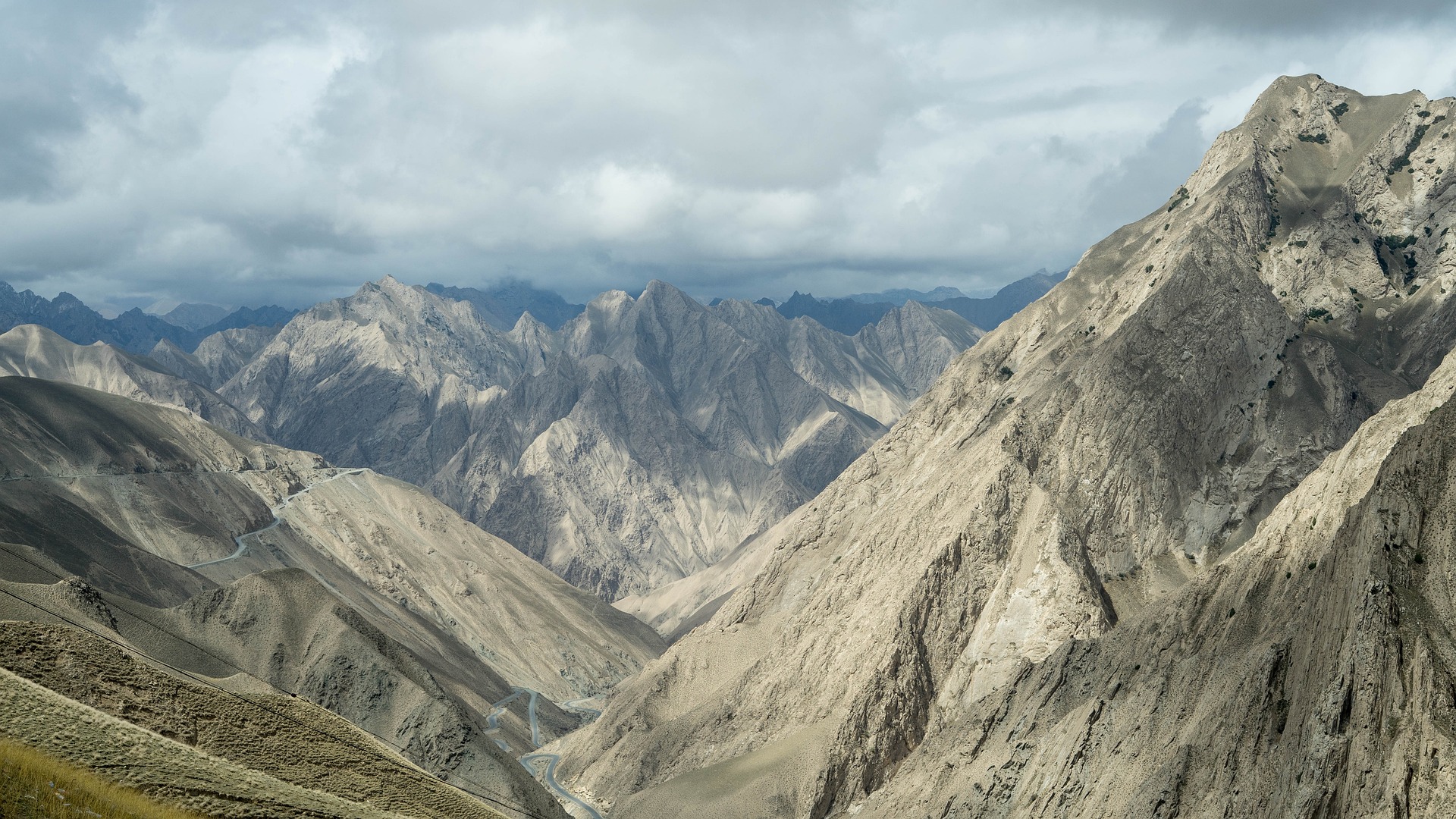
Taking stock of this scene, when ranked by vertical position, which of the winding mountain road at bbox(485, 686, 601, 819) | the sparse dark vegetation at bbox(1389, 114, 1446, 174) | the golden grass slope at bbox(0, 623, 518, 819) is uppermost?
the sparse dark vegetation at bbox(1389, 114, 1446, 174)

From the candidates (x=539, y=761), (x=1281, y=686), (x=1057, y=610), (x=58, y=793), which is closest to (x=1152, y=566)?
(x=1057, y=610)

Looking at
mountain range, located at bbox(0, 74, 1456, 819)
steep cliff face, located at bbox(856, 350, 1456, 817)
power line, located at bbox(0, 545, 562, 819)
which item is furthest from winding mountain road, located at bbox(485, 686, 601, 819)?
steep cliff face, located at bbox(856, 350, 1456, 817)

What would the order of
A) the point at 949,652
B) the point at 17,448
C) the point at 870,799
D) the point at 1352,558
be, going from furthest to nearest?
the point at 17,448, the point at 949,652, the point at 870,799, the point at 1352,558

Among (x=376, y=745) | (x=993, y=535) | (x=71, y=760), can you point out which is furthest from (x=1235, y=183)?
(x=71, y=760)

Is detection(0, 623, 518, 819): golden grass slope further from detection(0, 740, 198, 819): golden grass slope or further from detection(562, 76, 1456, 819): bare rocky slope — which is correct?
detection(562, 76, 1456, 819): bare rocky slope

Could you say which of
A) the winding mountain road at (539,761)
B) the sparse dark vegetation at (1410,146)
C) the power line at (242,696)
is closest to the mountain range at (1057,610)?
the sparse dark vegetation at (1410,146)

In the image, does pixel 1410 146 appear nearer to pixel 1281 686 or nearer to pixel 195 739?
pixel 1281 686

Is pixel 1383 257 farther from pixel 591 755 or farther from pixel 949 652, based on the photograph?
pixel 591 755

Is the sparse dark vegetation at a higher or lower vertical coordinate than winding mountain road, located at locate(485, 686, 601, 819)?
higher

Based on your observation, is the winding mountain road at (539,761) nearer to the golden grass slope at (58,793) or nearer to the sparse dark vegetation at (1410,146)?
the golden grass slope at (58,793)
